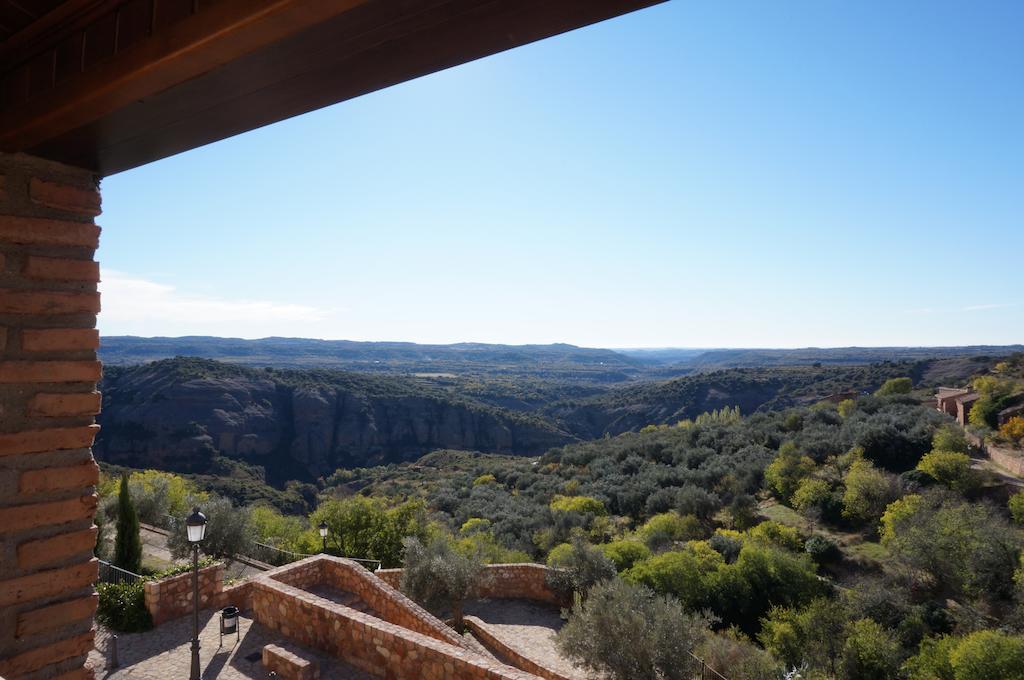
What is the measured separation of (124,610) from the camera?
29.1 feet

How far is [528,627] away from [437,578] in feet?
8.63

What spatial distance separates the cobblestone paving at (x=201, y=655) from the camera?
7473 millimetres

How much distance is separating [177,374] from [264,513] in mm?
56312

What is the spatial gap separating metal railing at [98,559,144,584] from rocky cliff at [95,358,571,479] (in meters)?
50.4

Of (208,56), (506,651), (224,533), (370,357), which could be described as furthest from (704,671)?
(370,357)

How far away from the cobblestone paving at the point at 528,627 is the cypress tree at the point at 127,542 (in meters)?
7.07

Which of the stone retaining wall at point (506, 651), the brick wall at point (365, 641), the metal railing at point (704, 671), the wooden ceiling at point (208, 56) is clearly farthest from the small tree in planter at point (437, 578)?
the wooden ceiling at point (208, 56)

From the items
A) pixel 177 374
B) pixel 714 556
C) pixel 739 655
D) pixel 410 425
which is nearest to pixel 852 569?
pixel 714 556

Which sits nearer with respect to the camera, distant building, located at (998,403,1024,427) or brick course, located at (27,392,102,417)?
brick course, located at (27,392,102,417)

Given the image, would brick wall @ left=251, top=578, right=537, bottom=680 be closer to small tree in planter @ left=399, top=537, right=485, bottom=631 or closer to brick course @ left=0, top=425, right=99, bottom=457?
small tree in planter @ left=399, top=537, right=485, bottom=631

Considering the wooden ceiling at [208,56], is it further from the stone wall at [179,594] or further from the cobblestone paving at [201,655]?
the stone wall at [179,594]

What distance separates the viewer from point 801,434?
101 feet

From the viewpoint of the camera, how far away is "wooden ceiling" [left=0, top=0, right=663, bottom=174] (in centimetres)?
129

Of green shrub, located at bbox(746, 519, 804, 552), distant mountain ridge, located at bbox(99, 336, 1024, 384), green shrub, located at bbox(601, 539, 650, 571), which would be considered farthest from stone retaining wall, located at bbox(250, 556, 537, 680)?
distant mountain ridge, located at bbox(99, 336, 1024, 384)
